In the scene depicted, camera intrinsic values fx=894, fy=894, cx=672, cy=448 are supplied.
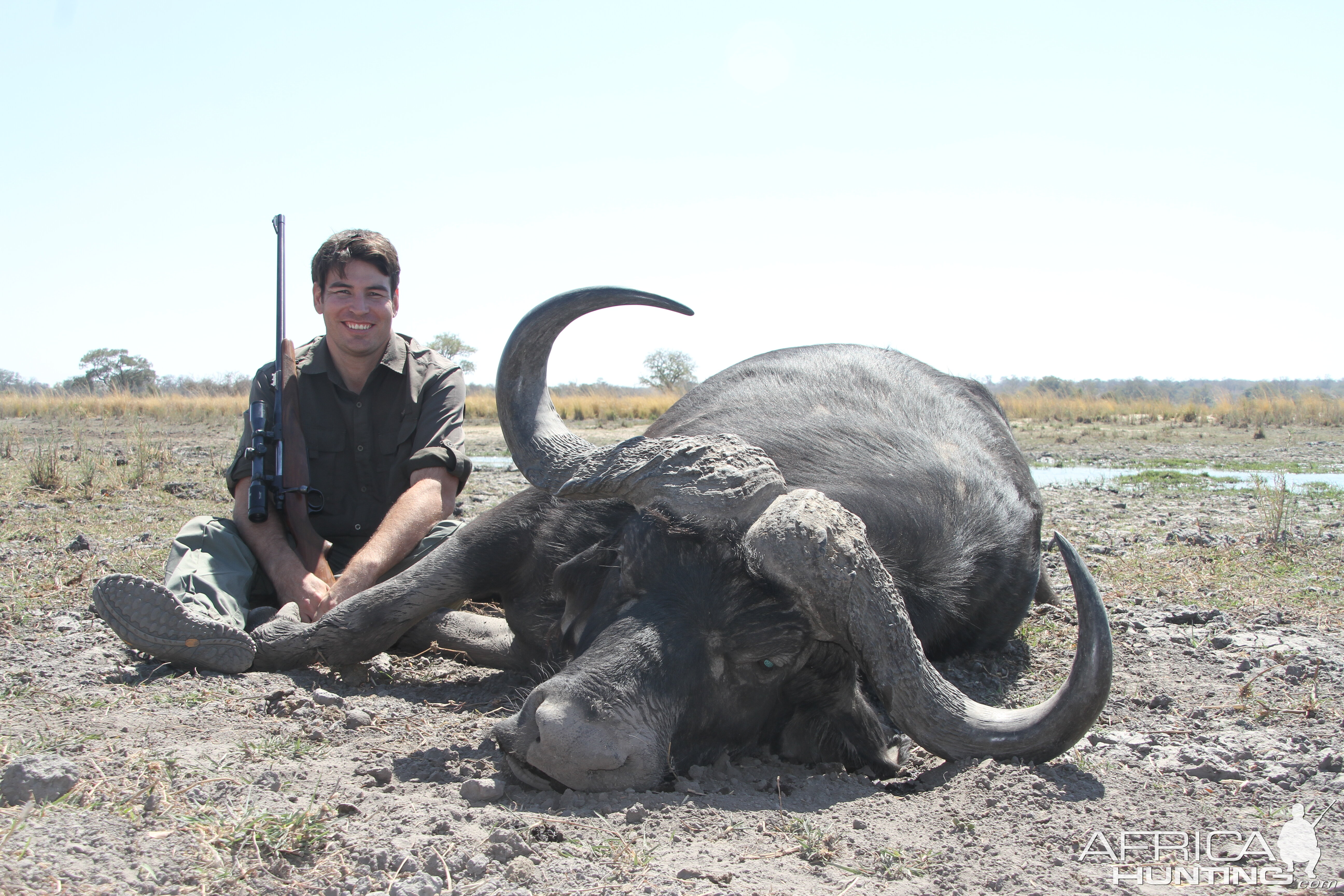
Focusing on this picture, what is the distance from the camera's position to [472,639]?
408 cm

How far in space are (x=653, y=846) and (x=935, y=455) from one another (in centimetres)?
228

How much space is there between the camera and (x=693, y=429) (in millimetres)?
4008

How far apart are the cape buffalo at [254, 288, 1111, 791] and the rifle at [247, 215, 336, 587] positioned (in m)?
0.80

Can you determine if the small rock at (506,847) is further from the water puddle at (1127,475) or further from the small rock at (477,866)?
the water puddle at (1127,475)

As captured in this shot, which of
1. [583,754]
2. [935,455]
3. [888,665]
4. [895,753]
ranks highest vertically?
[935,455]

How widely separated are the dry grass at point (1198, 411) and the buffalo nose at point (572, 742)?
20748 millimetres

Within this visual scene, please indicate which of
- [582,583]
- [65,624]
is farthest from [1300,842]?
[65,624]

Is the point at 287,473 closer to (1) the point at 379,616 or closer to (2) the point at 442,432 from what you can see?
(2) the point at 442,432

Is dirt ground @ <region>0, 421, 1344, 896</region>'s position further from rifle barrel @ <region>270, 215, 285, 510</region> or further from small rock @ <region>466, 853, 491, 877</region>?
rifle barrel @ <region>270, 215, 285, 510</region>

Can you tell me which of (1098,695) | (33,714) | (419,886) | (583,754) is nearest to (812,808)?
(583,754)

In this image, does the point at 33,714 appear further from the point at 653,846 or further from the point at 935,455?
the point at 935,455

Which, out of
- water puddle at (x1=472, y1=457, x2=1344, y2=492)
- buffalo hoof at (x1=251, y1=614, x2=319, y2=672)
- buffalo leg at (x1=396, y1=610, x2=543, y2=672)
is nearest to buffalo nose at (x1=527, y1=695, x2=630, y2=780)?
buffalo leg at (x1=396, y1=610, x2=543, y2=672)

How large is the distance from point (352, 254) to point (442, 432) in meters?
1.12

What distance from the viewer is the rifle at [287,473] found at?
4449mm
